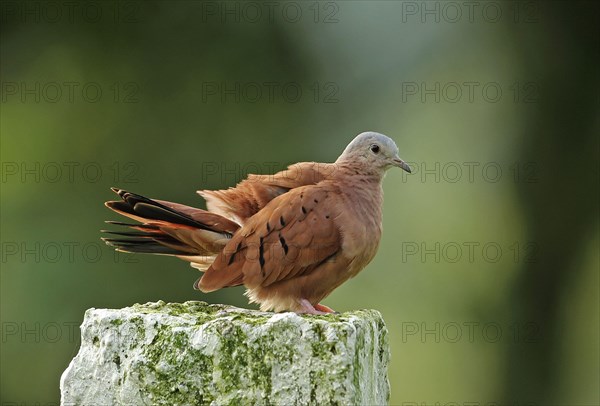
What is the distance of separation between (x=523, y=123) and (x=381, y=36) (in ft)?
10.8

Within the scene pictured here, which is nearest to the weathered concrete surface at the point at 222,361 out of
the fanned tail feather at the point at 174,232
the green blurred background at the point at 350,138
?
the fanned tail feather at the point at 174,232

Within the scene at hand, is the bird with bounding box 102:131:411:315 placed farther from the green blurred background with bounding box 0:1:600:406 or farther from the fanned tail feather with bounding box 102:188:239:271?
the green blurred background with bounding box 0:1:600:406

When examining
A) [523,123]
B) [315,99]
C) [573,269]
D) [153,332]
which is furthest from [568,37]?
[153,332]

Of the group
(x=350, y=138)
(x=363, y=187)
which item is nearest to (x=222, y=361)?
(x=363, y=187)

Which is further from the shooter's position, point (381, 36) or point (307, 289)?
point (381, 36)

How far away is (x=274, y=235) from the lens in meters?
5.08

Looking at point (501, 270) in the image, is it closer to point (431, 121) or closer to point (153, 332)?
point (431, 121)

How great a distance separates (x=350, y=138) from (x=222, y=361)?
9.86 m

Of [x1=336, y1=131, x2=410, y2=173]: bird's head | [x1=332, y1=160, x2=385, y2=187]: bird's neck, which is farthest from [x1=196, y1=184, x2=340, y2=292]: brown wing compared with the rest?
[x1=336, y1=131, x2=410, y2=173]: bird's head

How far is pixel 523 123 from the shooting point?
11570 mm

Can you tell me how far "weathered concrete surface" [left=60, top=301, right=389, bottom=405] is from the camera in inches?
138

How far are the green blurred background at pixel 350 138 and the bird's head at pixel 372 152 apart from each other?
5476 millimetres

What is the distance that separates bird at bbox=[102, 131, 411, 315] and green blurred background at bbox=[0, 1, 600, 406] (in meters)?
6.04

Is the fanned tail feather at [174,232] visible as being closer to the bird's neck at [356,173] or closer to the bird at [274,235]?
the bird at [274,235]
